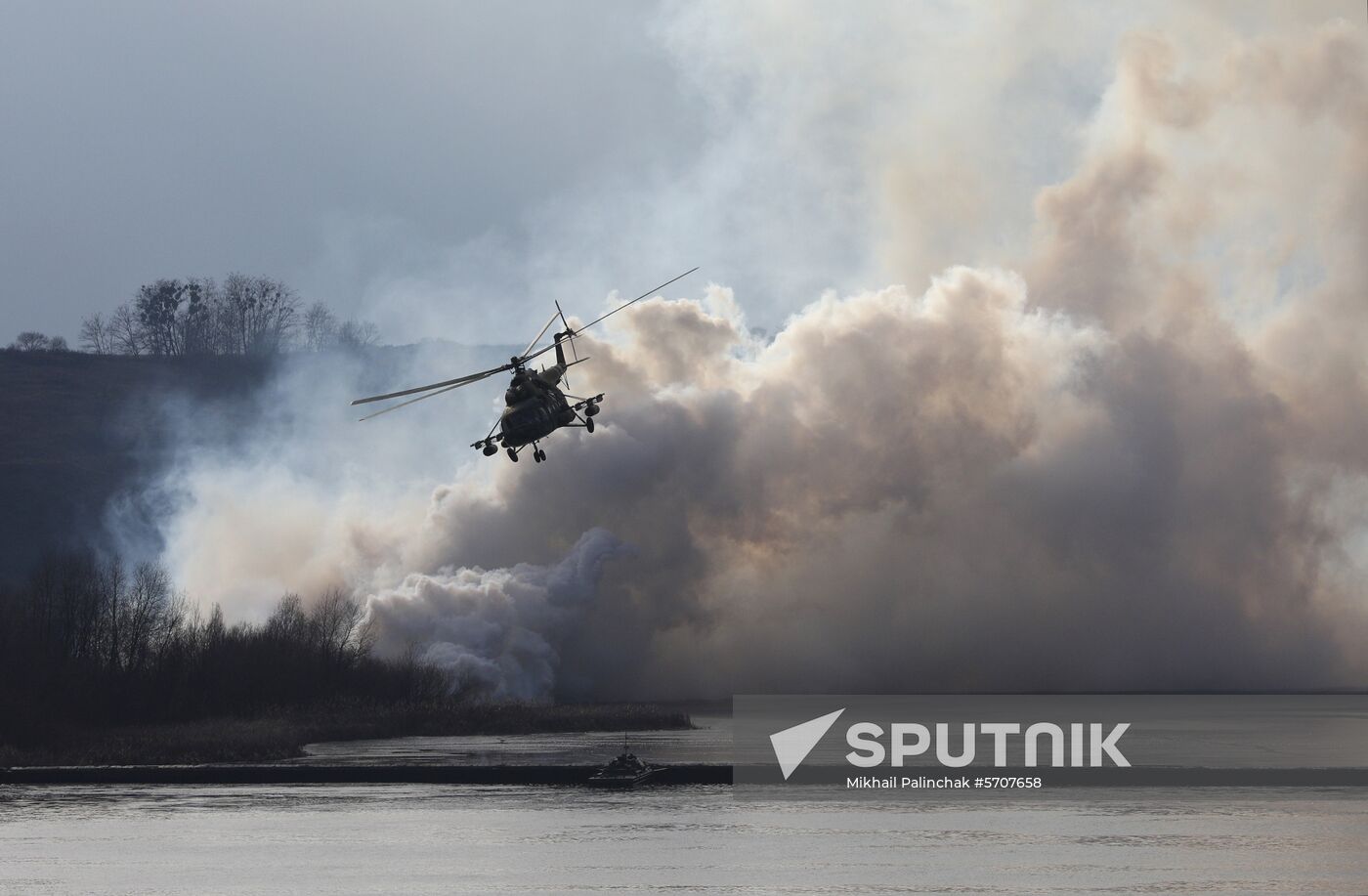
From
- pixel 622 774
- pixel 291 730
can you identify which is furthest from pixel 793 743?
pixel 622 774

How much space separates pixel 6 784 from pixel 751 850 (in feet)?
196

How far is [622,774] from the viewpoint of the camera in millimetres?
117062

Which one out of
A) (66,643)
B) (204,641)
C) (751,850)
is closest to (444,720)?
(204,641)

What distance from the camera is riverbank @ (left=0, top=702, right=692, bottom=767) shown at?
136 meters

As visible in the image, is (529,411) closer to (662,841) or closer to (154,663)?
(662,841)

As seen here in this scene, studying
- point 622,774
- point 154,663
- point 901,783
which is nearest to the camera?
point 622,774

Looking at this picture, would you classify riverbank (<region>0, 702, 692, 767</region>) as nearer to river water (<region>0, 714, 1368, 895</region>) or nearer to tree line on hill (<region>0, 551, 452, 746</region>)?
tree line on hill (<region>0, 551, 452, 746</region>)

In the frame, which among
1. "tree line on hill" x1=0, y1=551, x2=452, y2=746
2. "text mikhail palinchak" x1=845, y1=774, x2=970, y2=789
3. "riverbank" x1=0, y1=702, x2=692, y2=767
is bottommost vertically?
"text mikhail palinchak" x1=845, y1=774, x2=970, y2=789

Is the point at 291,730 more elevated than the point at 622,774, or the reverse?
the point at 291,730

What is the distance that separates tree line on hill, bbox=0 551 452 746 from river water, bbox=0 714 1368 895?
33801 millimetres

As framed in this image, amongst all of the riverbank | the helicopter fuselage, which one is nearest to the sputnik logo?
the riverbank

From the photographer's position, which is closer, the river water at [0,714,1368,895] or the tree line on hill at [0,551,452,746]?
the river water at [0,714,1368,895]

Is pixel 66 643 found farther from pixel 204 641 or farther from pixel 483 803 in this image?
pixel 483 803

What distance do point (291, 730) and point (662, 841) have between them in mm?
76142
